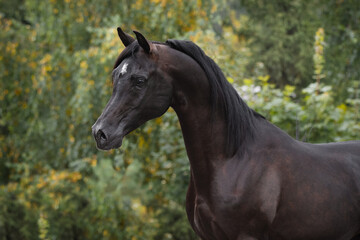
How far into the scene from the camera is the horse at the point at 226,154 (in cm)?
196

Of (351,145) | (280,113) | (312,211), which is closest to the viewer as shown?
(312,211)

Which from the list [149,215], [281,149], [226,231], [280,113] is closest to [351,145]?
[281,149]

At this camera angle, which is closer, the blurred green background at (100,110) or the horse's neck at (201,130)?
the horse's neck at (201,130)

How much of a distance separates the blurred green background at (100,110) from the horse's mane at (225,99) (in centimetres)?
227

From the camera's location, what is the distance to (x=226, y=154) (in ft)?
6.96

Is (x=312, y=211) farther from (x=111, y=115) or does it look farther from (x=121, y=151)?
(x=121, y=151)

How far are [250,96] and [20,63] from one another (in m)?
4.07

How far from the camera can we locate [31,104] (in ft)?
23.0

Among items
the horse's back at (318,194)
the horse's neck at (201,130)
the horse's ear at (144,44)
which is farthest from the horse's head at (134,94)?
the horse's back at (318,194)

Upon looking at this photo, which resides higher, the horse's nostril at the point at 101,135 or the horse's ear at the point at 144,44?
the horse's ear at the point at 144,44

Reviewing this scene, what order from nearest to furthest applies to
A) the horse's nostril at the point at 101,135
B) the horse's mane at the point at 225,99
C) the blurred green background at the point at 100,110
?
the horse's nostril at the point at 101,135
the horse's mane at the point at 225,99
the blurred green background at the point at 100,110

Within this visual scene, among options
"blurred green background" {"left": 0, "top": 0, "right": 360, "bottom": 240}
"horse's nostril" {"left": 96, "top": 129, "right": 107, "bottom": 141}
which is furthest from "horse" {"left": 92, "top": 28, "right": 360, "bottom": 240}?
"blurred green background" {"left": 0, "top": 0, "right": 360, "bottom": 240}

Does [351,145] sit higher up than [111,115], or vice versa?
[111,115]

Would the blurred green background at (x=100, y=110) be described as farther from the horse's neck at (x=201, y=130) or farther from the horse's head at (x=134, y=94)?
the horse's head at (x=134, y=94)
